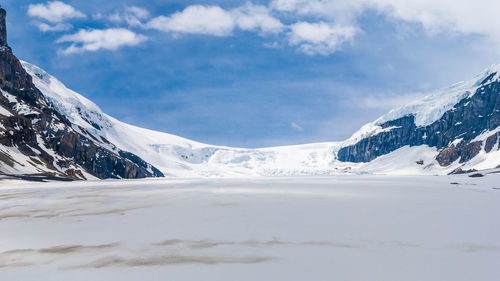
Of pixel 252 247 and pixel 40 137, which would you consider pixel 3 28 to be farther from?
pixel 252 247

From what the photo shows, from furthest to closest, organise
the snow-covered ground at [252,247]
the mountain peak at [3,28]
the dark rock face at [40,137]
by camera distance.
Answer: the mountain peak at [3,28]
the dark rock face at [40,137]
the snow-covered ground at [252,247]

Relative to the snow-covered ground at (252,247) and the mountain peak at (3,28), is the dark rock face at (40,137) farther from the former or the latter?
the snow-covered ground at (252,247)

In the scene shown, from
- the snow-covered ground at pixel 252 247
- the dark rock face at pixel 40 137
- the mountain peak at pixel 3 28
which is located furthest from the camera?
the mountain peak at pixel 3 28

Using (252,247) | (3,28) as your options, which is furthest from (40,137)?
(252,247)

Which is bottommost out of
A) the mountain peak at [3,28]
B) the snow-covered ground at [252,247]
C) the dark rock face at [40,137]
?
the snow-covered ground at [252,247]

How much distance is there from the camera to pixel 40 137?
13588 centimetres

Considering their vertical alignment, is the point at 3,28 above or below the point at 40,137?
above

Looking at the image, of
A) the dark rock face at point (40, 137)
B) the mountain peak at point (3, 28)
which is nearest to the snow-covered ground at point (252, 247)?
the dark rock face at point (40, 137)

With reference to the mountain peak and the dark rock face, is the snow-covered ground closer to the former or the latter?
the dark rock face

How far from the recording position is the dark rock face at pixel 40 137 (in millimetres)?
109356

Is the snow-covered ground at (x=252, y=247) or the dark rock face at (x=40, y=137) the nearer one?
the snow-covered ground at (x=252, y=247)

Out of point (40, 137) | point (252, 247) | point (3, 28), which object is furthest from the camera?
point (3, 28)

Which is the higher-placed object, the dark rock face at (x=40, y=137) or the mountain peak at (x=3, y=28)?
the mountain peak at (x=3, y=28)

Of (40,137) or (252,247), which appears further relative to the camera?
(40,137)
